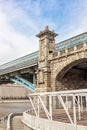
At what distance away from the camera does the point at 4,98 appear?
10538 centimetres

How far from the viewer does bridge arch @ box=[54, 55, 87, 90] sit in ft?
110

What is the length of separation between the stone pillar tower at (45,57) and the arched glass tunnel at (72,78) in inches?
69.1

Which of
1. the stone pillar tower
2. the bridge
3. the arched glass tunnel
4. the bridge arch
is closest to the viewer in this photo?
the bridge arch

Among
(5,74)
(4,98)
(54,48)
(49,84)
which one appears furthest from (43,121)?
(4,98)

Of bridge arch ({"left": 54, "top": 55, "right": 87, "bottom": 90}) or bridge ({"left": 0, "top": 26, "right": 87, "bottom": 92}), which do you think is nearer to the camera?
bridge arch ({"left": 54, "top": 55, "right": 87, "bottom": 90})

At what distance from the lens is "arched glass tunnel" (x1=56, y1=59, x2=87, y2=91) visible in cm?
3616

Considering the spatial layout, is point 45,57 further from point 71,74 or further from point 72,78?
point 72,78

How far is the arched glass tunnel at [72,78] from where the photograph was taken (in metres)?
36.2

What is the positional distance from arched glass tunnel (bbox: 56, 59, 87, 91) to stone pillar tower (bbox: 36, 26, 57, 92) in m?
1.76

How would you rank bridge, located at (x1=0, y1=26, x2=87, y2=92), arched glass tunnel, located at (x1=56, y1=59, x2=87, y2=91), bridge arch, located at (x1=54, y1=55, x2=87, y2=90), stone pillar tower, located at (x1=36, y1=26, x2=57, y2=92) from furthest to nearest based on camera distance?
1. stone pillar tower, located at (x1=36, y1=26, x2=57, y2=92)
2. arched glass tunnel, located at (x1=56, y1=59, x2=87, y2=91)
3. bridge, located at (x1=0, y1=26, x2=87, y2=92)
4. bridge arch, located at (x1=54, y1=55, x2=87, y2=90)

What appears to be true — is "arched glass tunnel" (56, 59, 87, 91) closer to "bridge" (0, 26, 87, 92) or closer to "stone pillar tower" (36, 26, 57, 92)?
"bridge" (0, 26, 87, 92)

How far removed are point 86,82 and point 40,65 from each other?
8068 mm

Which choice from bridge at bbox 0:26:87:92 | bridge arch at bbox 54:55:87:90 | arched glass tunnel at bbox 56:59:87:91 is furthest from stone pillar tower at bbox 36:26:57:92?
arched glass tunnel at bbox 56:59:87:91

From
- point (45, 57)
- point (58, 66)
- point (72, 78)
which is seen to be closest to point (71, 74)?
point (72, 78)
